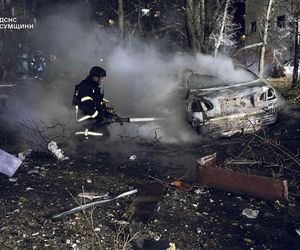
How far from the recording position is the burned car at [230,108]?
745 cm

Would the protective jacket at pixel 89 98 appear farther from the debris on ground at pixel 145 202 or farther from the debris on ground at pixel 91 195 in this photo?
the debris on ground at pixel 91 195

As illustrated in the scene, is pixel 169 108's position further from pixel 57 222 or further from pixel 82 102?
pixel 57 222

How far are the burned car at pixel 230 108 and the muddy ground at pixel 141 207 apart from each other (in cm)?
54

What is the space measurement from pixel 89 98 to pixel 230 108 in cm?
263

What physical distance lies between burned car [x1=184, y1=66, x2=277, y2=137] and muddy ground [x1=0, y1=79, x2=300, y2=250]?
54 centimetres

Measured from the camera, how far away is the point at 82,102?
693 centimetres

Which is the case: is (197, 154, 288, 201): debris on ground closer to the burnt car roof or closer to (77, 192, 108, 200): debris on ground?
(77, 192, 108, 200): debris on ground

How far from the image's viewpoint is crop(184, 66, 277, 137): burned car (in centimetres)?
745

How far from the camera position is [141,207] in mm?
4699

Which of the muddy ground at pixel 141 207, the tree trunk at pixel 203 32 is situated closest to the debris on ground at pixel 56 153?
the muddy ground at pixel 141 207

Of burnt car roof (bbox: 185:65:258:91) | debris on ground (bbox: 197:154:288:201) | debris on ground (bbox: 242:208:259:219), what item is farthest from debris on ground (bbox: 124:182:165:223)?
burnt car roof (bbox: 185:65:258:91)

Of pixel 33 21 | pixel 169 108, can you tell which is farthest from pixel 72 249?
pixel 33 21

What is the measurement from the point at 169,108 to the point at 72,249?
456 centimetres

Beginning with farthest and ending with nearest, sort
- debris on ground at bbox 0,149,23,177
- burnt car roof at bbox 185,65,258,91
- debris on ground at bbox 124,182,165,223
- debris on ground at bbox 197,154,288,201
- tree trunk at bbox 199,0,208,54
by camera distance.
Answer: tree trunk at bbox 199,0,208,54
burnt car roof at bbox 185,65,258,91
debris on ground at bbox 0,149,23,177
debris on ground at bbox 197,154,288,201
debris on ground at bbox 124,182,165,223
